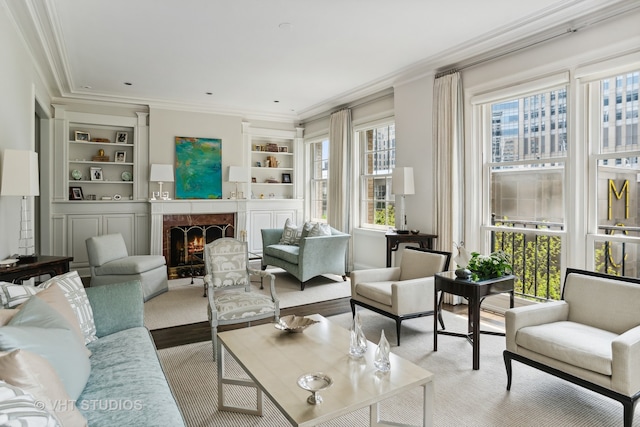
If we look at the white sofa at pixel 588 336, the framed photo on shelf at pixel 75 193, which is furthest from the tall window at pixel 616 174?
the framed photo on shelf at pixel 75 193

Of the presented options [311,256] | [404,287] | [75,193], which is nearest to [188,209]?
[75,193]

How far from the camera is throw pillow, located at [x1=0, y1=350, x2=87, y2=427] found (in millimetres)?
1184

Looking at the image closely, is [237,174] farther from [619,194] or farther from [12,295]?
[619,194]

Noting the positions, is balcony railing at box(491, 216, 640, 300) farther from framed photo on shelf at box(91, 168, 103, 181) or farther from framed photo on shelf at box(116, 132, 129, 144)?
framed photo on shelf at box(91, 168, 103, 181)

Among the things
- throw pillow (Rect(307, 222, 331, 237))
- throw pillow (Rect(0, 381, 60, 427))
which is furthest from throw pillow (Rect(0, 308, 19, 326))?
throw pillow (Rect(307, 222, 331, 237))

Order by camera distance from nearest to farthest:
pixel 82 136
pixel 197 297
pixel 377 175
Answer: pixel 197 297, pixel 377 175, pixel 82 136

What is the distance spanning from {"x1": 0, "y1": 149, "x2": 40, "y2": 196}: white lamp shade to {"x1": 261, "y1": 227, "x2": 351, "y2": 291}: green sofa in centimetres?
309

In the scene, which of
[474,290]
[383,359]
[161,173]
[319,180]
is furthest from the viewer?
[319,180]

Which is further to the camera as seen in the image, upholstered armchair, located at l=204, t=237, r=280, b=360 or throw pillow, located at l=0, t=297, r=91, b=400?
upholstered armchair, located at l=204, t=237, r=280, b=360

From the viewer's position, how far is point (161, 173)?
21.2 feet

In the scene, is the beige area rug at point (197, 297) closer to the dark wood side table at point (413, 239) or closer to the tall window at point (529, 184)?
the dark wood side table at point (413, 239)

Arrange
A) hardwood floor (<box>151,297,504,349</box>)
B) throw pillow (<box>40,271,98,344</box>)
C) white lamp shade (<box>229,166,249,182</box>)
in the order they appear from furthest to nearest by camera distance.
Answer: white lamp shade (<box>229,166,249,182</box>) < hardwood floor (<box>151,297,504,349</box>) < throw pillow (<box>40,271,98,344</box>)

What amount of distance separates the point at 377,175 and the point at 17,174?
4515 millimetres

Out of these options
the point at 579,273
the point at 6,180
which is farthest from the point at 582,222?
the point at 6,180
